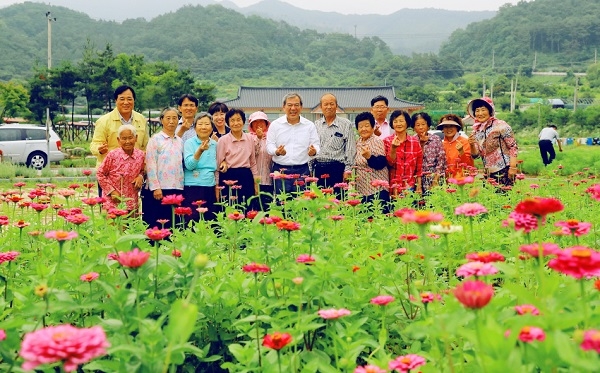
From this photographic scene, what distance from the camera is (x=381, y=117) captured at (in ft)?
20.3

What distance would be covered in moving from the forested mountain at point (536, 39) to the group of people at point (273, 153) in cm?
8548

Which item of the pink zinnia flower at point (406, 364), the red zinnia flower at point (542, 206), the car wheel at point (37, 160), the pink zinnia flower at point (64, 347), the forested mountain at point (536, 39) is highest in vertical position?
the forested mountain at point (536, 39)

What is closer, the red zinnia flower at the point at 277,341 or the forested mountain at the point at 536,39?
the red zinnia flower at the point at 277,341

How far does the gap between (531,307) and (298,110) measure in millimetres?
4009

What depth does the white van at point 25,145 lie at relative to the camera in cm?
1647

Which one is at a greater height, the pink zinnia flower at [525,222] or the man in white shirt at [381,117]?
the man in white shirt at [381,117]

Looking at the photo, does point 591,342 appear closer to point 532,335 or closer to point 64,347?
point 532,335

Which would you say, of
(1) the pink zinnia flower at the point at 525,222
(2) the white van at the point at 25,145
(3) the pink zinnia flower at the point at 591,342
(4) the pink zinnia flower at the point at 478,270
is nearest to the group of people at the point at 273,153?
(1) the pink zinnia flower at the point at 525,222

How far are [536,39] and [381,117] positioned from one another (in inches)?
3988

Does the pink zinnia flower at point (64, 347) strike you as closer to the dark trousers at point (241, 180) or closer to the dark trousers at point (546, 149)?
the dark trousers at point (241, 180)

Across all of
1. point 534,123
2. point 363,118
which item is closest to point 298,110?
point 363,118

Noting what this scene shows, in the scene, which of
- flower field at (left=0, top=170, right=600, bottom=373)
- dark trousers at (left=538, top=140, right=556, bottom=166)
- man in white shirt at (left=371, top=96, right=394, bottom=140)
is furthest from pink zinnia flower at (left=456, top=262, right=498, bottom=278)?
dark trousers at (left=538, top=140, right=556, bottom=166)

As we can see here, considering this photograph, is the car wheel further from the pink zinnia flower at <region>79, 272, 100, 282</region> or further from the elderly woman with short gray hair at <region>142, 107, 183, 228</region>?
the pink zinnia flower at <region>79, 272, 100, 282</region>

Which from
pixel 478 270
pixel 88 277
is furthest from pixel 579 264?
pixel 88 277
